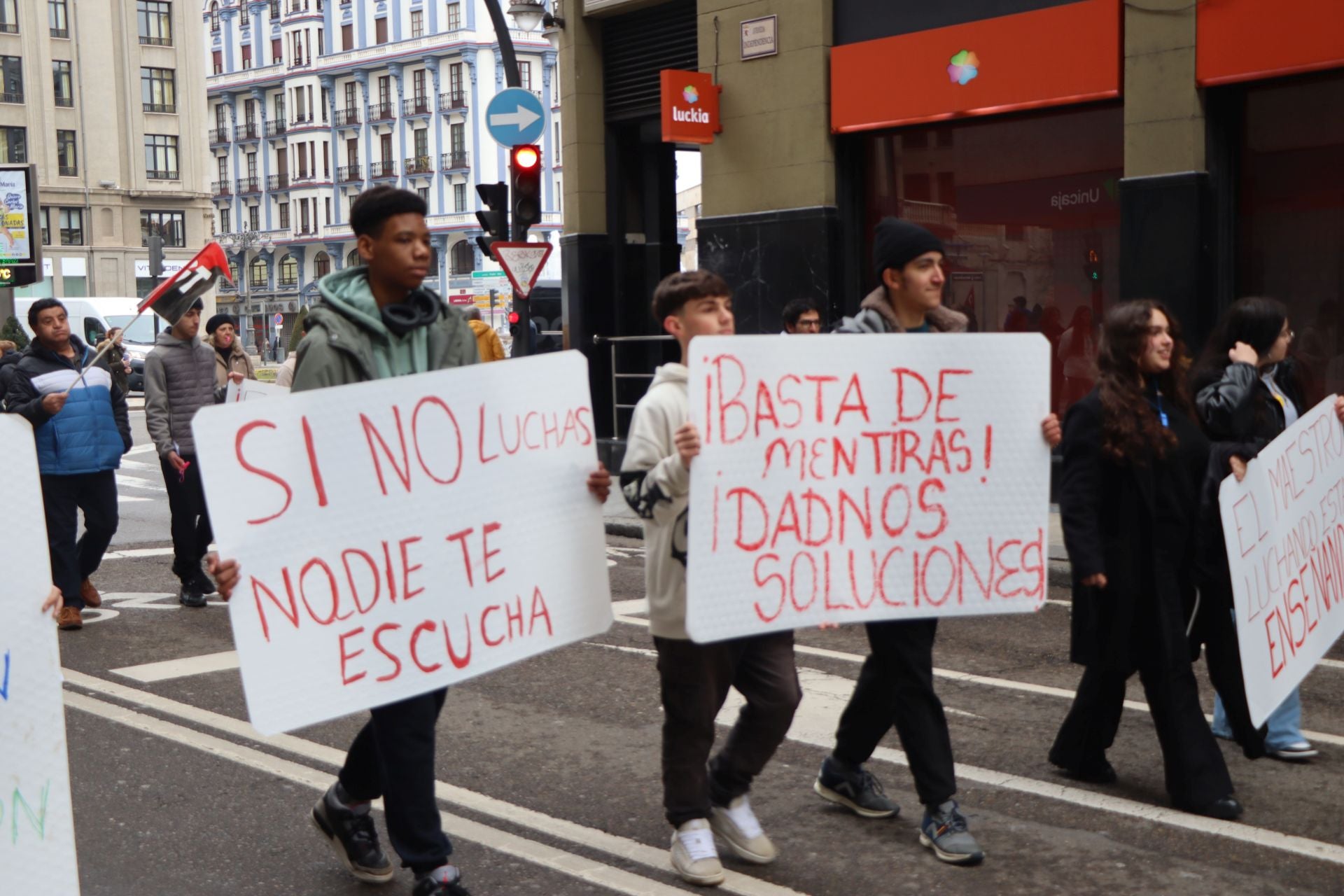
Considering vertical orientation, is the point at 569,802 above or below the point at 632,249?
below

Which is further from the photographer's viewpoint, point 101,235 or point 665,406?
point 101,235

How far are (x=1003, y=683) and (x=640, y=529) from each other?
228 inches

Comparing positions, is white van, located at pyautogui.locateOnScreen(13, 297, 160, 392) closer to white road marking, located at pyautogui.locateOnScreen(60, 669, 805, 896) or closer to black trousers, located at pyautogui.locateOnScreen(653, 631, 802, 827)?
white road marking, located at pyautogui.locateOnScreen(60, 669, 805, 896)

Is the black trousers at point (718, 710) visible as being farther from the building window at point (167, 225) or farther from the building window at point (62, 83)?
the building window at point (167, 225)

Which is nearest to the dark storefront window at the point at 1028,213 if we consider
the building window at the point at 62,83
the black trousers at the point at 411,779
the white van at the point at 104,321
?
the black trousers at the point at 411,779

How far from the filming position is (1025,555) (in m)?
4.65

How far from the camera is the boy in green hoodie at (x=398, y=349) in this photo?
400 cm

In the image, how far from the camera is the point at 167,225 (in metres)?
68.9

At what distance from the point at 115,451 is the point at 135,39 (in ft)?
211

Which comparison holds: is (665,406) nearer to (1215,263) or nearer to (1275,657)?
(1275,657)

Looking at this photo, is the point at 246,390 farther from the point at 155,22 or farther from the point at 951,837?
the point at 155,22

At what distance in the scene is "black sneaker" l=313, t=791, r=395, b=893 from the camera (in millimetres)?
4422

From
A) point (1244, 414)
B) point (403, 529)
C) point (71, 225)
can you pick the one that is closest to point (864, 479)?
point (403, 529)

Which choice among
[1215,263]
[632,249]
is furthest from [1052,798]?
[632,249]
